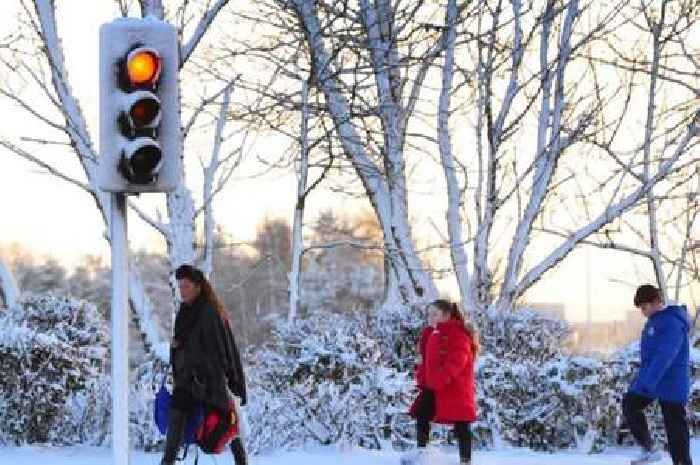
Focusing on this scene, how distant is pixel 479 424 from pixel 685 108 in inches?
256

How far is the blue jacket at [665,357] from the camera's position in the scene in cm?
1089

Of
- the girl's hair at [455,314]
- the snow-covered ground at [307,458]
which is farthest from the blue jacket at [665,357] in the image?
the snow-covered ground at [307,458]

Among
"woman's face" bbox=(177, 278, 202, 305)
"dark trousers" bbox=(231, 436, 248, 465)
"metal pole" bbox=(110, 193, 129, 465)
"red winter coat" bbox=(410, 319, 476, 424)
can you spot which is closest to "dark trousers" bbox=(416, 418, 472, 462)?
"red winter coat" bbox=(410, 319, 476, 424)

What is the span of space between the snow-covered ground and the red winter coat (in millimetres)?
497

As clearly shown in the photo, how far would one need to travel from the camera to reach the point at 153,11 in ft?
41.4

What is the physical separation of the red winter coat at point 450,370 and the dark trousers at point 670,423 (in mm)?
1328

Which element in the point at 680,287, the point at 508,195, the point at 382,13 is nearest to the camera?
the point at 382,13

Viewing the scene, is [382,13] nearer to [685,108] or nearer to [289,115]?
[289,115]

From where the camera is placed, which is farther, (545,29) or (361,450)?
(545,29)

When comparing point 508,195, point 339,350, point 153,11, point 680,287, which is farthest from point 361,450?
point 680,287

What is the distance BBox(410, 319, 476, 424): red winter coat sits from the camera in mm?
11539

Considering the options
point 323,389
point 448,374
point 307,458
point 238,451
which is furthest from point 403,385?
point 238,451

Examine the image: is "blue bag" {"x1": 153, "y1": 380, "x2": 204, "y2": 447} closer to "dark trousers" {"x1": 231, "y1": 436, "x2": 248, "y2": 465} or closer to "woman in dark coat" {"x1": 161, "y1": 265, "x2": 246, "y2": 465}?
"woman in dark coat" {"x1": 161, "y1": 265, "x2": 246, "y2": 465}

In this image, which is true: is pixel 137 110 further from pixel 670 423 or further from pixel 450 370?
pixel 670 423
